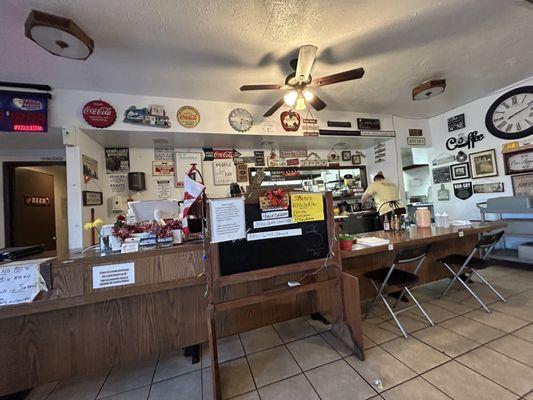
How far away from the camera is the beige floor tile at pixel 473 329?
1824 millimetres

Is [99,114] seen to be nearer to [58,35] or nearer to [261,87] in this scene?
[58,35]

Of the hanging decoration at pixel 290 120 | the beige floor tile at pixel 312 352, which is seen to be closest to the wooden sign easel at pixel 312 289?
the beige floor tile at pixel 312 352

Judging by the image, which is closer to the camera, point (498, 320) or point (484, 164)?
point (498, 320)

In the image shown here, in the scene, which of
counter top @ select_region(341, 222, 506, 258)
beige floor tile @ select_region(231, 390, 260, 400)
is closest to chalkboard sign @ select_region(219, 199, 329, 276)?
counter top @ select_region(341, 222, 506, 258)

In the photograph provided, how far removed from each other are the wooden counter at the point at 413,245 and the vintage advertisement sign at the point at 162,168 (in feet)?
9.94

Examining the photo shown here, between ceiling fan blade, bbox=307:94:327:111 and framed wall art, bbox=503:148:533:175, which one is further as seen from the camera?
framed wall art, bbox=503:148:533:175

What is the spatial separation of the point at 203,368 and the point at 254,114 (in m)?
3.25

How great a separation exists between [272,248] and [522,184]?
14.7 ft

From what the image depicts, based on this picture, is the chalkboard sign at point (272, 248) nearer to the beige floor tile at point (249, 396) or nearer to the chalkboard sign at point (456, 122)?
the beige floor tile at point (249, 396)

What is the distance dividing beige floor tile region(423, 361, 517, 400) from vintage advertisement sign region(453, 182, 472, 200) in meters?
3.87

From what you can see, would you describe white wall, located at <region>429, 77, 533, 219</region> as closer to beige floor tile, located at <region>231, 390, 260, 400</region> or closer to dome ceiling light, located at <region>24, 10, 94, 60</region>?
beige floor tile, located at <region>231, 390, 260, 400</region>

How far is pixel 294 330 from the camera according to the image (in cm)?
215

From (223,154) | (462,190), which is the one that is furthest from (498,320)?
(223,154)

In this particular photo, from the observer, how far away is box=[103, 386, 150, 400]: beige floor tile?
1.50 meters
